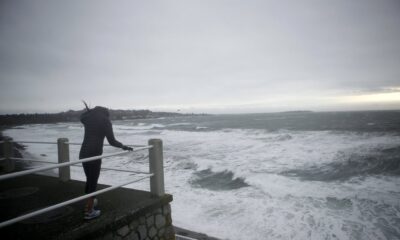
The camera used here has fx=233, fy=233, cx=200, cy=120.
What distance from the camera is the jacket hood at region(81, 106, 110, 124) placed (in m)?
3.14

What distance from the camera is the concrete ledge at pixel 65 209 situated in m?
2.71

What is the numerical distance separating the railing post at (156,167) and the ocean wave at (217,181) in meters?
8.29

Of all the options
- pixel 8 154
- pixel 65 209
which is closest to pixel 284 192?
pixel 65 209

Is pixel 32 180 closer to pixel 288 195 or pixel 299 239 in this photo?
pixel 299 239

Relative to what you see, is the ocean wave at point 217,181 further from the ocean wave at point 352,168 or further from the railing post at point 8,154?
the railing post at point 8,154

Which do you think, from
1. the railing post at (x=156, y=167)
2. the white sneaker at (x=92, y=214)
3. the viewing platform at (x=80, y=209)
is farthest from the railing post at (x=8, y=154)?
the railing post at (x=156, y=167)

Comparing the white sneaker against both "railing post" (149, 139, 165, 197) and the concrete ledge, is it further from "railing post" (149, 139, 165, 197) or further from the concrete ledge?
"railing post" (149, 139, 165, 197)

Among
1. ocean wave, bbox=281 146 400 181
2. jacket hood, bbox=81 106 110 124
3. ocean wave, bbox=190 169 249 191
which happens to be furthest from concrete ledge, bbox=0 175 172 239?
ocean wave, bbox=281 146 400 181

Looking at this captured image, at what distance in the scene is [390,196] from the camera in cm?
996

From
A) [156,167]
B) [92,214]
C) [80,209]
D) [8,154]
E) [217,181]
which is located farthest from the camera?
[217,181]

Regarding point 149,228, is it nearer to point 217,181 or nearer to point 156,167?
point 156,167

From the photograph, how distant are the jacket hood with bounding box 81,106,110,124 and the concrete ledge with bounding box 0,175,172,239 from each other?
128 centimetres

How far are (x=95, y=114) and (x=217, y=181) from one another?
10.4 metres

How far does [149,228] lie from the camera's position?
3.39m
